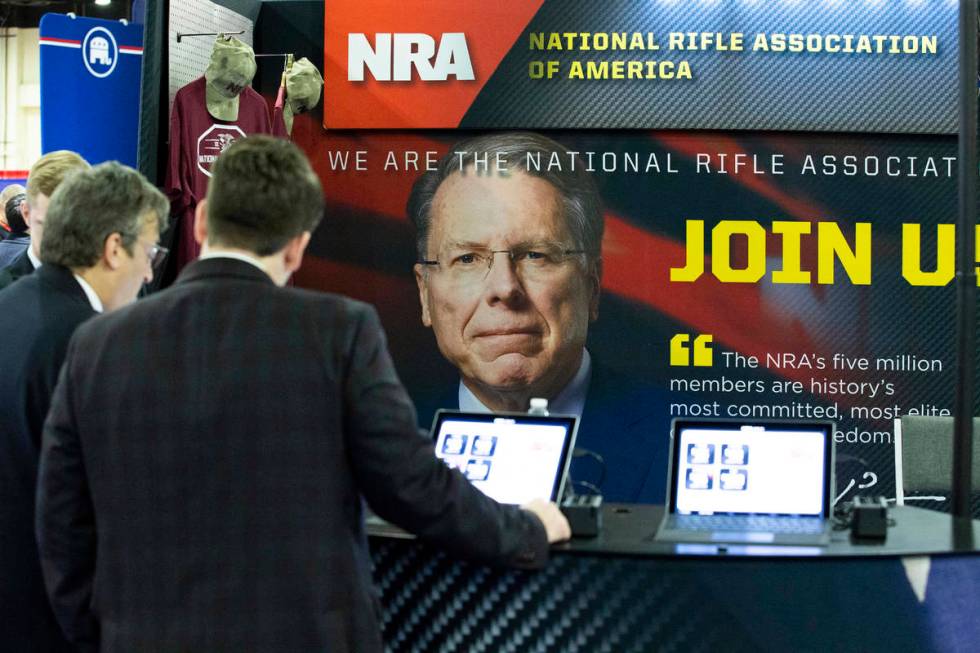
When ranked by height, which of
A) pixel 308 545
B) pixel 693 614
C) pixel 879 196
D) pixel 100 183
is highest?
pixel 879 196

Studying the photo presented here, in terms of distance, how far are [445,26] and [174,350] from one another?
4.25m

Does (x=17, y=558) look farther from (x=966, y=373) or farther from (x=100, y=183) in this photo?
(x=966, y=373)

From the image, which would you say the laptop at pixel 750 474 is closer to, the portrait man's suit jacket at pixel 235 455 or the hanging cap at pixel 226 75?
the portrait man's suit jacket at pixel 235 455

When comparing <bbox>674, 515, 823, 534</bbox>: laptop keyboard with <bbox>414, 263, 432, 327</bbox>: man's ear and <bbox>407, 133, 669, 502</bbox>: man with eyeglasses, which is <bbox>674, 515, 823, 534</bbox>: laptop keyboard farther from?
<bbox>414, 263, 432, 327</bbox>: man's ear

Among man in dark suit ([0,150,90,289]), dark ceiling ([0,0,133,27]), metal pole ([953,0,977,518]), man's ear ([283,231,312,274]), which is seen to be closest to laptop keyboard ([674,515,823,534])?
metal pole ([953,0,977,518])

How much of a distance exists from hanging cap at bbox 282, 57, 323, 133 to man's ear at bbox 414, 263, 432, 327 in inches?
35.0

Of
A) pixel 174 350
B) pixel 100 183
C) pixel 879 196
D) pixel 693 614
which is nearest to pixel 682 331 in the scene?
pixel 879 196

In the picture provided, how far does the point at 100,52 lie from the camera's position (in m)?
5.05

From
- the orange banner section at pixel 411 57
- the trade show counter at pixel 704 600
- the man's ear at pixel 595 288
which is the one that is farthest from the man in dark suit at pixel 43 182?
the man's ear at pixel 595 288

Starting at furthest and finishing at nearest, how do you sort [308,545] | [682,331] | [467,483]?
[682,331], [467,483], [308,545]

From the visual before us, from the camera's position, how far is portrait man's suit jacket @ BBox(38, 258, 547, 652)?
5.69 feet

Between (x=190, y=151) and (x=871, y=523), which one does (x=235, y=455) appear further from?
(x=190, y=151)

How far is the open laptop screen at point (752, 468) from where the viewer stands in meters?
2.77

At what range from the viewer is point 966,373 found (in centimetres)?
282
